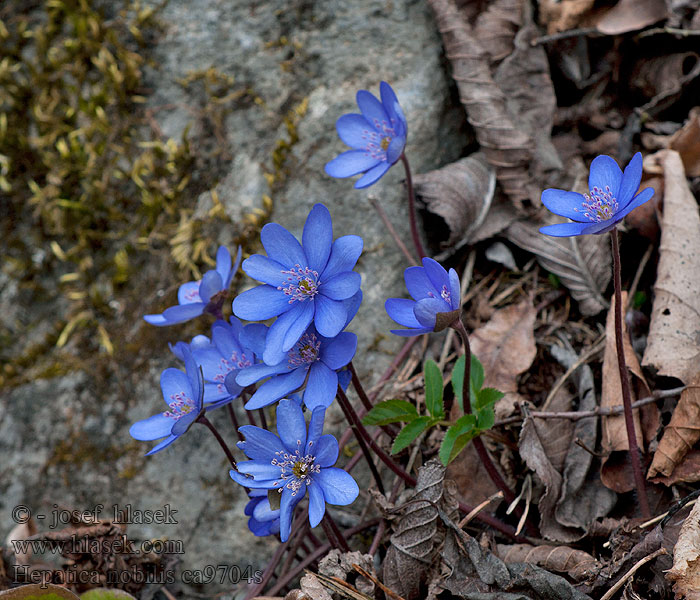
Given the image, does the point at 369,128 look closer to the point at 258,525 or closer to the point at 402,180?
the point at 402,180

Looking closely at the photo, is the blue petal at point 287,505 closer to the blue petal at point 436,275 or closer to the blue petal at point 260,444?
the blue petal at point 260,444

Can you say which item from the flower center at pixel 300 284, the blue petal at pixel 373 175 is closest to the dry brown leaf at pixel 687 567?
the flower center at pixel 300 284

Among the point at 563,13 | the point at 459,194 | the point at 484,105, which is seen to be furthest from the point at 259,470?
the point at 563,13

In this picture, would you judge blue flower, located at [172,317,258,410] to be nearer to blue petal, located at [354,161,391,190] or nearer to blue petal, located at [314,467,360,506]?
blue petal, located at [314,467,360,506]

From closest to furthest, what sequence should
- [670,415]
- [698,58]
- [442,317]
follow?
[442,317], [670,415], [698,58]

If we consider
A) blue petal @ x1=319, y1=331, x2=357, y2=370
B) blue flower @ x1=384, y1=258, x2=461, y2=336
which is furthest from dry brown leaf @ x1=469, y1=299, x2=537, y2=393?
blue petal @ x1=319, y1=331, x2=357, y2=370

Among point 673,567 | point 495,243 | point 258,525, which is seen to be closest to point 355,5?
point 495,243
